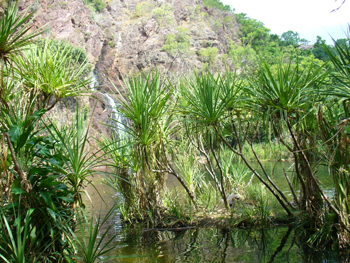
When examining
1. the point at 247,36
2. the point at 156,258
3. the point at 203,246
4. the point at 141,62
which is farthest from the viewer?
the point at 247,36

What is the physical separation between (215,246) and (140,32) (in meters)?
44.3

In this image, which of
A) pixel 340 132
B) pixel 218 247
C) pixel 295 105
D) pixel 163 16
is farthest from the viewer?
pixel 163 16

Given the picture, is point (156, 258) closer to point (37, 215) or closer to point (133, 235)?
point (133, 235)

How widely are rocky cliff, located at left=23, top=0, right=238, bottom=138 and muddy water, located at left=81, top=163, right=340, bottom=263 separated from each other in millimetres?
17617

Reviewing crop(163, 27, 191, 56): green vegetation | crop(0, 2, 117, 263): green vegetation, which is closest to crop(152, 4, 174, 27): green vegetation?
crop(163, 27, 191, 56): green vegetation

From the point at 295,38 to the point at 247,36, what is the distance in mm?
26613

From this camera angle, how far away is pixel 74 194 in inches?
110

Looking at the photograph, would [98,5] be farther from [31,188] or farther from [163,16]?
[31,188]

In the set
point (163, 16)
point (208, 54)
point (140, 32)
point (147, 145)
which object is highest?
point (163, 16)

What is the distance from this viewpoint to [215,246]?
410cm

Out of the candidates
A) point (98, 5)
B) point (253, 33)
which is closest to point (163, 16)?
point (98, 5)

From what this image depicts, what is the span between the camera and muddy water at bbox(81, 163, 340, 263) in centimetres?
356

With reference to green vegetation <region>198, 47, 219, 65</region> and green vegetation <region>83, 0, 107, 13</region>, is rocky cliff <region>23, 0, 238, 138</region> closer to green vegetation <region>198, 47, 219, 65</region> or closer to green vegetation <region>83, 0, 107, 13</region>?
green vegetation <region>198, 47, 219, 65</region>

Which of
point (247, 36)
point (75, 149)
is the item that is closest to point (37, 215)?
point (75, 149)
